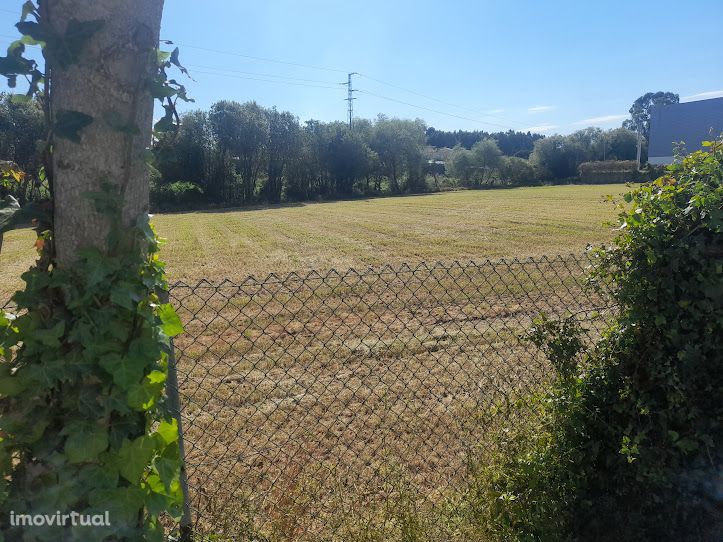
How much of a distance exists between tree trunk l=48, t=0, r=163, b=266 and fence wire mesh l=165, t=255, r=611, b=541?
1118mm

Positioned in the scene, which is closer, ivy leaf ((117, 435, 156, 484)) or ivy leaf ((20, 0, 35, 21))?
ivy leaf ((20, 0, 35, 21))

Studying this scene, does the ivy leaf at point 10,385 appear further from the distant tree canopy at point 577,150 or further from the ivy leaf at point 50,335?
the distant tree canopy at point 577,150

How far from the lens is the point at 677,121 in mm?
57750

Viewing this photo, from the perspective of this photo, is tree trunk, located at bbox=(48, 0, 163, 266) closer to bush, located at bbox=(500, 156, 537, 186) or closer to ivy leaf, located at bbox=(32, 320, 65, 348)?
ivy leaf, located at bbox=(32, 320, 65, 348)

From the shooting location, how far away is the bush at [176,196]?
4056 cm

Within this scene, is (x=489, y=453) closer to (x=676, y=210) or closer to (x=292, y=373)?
(x=676, y=210)

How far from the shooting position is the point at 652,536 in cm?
256

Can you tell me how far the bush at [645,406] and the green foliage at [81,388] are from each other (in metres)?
1.89

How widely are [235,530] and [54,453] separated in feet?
4.29

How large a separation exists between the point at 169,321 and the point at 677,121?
6837cm

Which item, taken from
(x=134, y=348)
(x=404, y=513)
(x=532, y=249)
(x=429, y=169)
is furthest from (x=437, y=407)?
(x=429, y=169)

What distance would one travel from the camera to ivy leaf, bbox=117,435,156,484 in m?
1.52

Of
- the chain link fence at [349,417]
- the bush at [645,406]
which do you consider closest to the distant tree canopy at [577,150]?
the chain link fence at [349,417]

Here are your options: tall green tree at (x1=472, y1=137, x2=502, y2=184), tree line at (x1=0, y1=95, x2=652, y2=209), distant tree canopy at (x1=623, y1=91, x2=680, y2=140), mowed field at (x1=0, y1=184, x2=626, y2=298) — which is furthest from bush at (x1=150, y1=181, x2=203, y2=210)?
distant tree canopy at (x1=623, y1=91, x2=680, y2=140)
